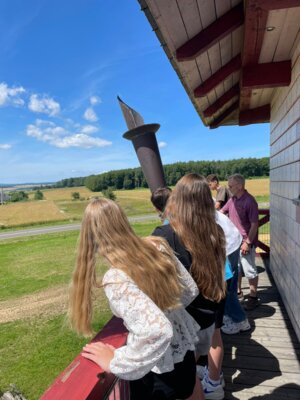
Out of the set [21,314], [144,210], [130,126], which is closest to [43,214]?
[144,210]

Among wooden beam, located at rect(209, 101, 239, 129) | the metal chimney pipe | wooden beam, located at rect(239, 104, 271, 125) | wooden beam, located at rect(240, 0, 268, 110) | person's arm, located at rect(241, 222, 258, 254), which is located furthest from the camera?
wooden beam, located at rect(209, 101, 239, 129)

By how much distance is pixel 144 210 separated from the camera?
1470 inches

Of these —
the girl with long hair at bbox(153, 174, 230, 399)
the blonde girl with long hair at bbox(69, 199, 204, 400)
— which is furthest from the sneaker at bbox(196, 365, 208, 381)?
the blonde girl with long hair at bbox(69, 199, 204, 400)

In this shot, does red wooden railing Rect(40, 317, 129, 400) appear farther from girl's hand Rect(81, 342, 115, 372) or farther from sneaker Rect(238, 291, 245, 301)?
sneaker Rect(238, 291, 245, 301)

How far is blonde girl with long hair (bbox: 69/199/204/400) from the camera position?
1083 millimetres

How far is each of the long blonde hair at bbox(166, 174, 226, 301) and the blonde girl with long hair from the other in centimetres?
24

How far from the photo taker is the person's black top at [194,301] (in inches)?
65.7

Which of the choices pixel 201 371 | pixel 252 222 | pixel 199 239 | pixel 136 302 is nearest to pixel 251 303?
pixel 252 222

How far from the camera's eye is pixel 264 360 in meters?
2.83

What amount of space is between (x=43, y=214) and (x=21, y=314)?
119 feet

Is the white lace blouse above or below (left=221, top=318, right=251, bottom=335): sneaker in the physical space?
above

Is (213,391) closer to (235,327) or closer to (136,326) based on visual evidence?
(235,327)

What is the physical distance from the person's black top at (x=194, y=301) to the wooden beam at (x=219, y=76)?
2041mm

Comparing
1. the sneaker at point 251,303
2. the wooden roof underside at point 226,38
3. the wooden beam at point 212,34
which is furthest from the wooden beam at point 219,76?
the sneaker at point 251,303
